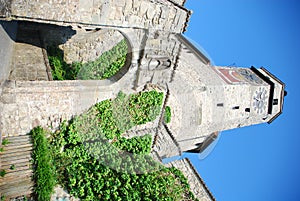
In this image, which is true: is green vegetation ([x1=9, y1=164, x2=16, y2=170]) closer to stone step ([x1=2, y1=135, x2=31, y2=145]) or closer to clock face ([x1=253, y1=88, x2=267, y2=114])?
stone step ([x1=2, y1=135, x2=31, y2=145])

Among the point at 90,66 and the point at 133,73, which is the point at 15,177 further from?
the point at 90,66

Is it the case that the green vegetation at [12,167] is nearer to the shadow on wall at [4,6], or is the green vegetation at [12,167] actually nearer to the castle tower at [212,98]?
the shadow on wall at [4,6]

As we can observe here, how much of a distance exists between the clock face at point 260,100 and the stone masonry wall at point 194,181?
21.5 ft

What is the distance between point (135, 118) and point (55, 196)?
120 inches

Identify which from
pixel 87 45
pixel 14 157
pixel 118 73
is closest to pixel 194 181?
pixel 118 73

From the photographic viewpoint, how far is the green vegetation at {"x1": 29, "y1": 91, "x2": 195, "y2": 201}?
7.40m

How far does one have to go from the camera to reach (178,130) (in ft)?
39.3

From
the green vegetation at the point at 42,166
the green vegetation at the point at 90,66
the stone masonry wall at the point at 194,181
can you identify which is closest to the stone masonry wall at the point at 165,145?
the stone masonry wall at the point at 194,181

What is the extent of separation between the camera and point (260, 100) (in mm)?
15781

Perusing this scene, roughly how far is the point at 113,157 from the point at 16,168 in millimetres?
2299

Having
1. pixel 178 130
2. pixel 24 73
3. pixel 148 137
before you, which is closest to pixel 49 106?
pixel 24 73

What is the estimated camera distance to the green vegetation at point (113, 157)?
24.3 ft

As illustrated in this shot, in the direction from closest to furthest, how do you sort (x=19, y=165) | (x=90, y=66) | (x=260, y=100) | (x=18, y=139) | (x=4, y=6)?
(x=4, y=6)
(x=19, y=165)
(x=18, y=139)
(x=90, y=66)
(x=260, y=100)

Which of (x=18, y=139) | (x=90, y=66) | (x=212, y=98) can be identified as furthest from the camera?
(x=212, y=98)
